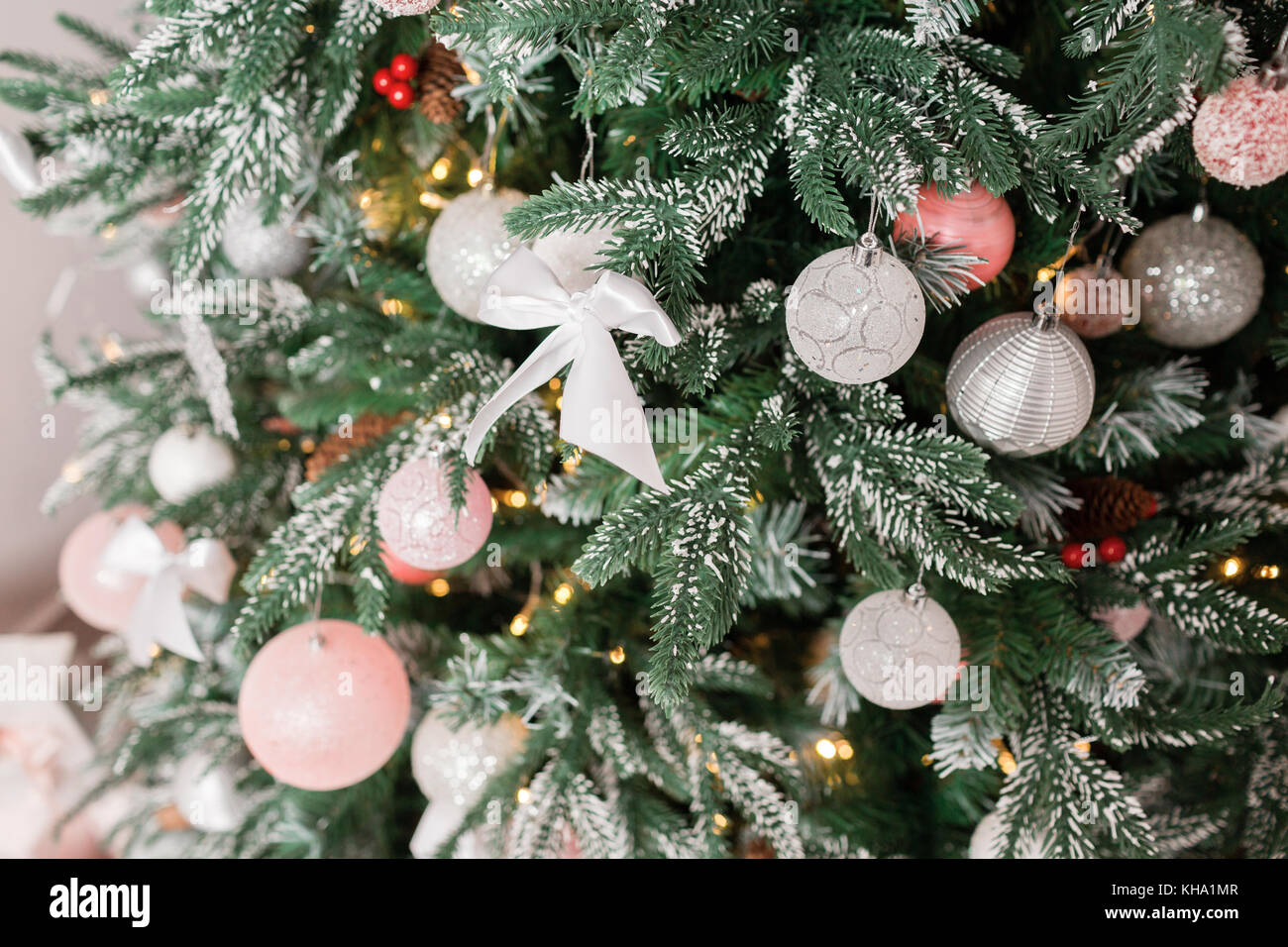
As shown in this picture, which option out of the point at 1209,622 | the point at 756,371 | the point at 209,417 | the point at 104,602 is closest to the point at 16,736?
the point at 104,602

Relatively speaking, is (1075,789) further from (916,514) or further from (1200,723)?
(916,514)

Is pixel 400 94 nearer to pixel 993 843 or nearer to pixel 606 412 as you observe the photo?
pixel 606 412

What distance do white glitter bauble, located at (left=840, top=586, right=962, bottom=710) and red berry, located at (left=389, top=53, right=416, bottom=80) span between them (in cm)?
61

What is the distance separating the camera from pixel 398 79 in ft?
2.30

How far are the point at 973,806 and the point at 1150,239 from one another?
1.78 feet

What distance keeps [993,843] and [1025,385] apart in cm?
37

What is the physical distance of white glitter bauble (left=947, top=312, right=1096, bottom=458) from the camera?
1.87ft

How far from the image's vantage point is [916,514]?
55 cm

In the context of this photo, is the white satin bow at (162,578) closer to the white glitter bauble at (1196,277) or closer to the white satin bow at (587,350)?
the white satin bow at (587,350)

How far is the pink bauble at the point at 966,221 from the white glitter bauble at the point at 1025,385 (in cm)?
6

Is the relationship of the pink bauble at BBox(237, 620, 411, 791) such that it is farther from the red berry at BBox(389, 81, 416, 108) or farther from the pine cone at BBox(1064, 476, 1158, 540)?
the pine cone at BBox(1064, 476, 1158, 540)

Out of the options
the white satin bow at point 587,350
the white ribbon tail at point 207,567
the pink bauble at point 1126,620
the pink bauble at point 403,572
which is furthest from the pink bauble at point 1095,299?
the white ribbon tail at point 207,567

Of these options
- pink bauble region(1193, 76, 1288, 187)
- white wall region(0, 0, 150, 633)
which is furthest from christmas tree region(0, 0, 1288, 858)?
white wall region(0, 0, 150, 633)

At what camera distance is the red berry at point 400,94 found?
0.70 meters
